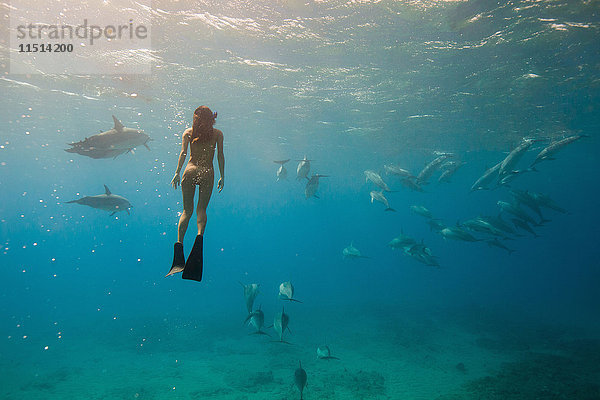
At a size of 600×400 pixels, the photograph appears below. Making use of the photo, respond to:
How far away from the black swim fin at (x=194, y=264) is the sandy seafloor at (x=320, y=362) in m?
7.47

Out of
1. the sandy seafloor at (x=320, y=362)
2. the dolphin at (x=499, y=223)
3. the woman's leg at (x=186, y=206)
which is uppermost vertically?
the woman's leg at (x=186, y=206)

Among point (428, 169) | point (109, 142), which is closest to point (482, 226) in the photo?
point (428, 169)

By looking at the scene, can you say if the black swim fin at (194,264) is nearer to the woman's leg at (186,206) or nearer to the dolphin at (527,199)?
the woman's leg at (186,206)

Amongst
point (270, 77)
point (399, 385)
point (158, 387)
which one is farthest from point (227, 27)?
point (399, 385)

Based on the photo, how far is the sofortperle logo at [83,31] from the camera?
12.9 meters

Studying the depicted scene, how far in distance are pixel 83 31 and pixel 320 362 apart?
720 inches

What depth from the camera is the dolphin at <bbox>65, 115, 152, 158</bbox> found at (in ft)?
25.1

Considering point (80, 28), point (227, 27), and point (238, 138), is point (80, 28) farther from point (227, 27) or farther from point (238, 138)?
point (238, 138)

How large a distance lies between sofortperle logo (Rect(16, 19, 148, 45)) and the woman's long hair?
11.7 metres

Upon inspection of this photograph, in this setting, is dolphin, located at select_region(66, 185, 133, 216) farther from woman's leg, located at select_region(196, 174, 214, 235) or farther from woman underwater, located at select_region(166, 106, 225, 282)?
woman's leg, located at select_region(196, 174, 214, 235)

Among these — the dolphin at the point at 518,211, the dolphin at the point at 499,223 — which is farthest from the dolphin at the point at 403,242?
the dolphin at the point at 518,211

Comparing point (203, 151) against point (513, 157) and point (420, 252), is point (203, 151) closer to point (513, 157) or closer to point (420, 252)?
point (420, 252)

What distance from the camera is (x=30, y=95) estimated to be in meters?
21.5

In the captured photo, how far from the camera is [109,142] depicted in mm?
A: 8164
